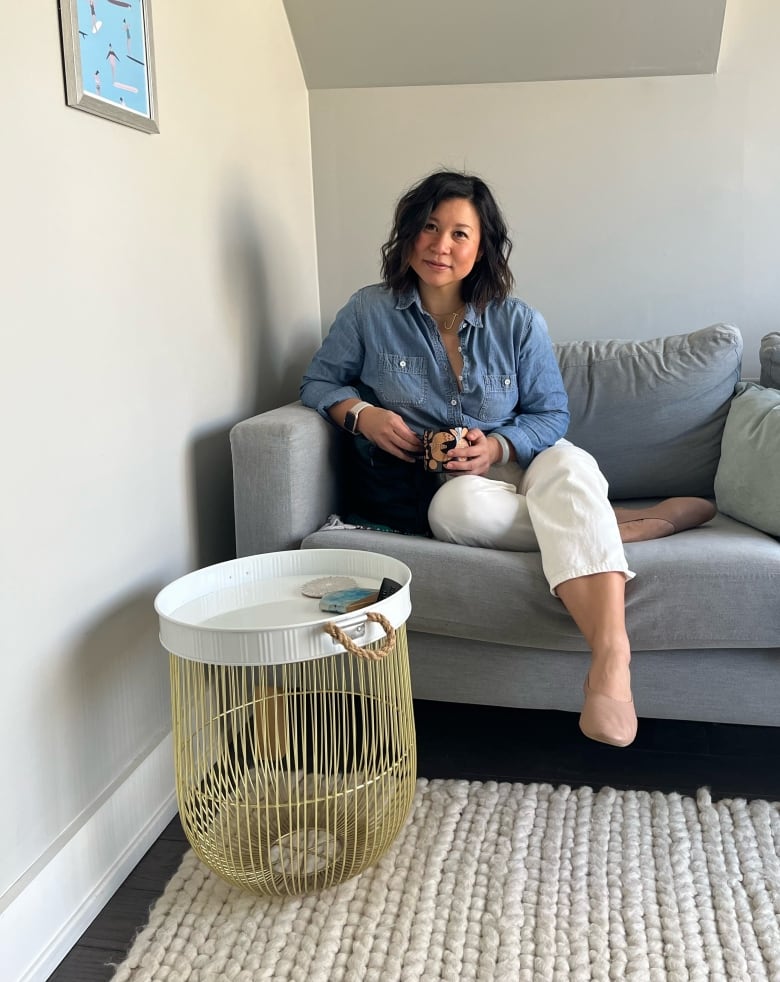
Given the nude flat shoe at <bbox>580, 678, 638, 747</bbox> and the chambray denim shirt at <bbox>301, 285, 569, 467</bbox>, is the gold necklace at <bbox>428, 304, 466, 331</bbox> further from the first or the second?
the nude flat shoe at <bbox>580, 678, 638, 747</bbox>

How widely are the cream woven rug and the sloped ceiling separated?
1737 millimetres

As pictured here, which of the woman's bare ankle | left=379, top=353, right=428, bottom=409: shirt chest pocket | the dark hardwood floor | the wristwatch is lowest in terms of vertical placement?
the dark hardwood floor

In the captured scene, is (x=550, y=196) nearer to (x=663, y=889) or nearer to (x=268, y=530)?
(x=268, y=530)

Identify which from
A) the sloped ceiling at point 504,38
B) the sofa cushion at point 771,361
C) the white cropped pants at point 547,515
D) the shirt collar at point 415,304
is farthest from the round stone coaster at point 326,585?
the sloped ceiling at point 504,38

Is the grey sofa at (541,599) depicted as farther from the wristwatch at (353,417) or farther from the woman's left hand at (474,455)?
the woman's left hand at (474,455)

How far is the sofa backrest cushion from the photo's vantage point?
6.70ft

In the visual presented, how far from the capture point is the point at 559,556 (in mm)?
1470

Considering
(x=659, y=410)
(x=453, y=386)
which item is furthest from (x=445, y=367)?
(x=659, y=410)

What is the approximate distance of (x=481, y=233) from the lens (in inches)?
72.6

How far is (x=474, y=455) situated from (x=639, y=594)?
1.45 feet

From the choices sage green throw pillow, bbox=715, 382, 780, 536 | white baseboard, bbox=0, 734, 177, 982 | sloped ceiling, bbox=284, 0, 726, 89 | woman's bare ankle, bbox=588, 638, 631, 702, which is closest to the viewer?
white baseboard, bbox=0, 734, 177, 982

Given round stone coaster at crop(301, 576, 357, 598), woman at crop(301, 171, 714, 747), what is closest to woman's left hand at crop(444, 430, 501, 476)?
woman at crop(301, 171, 714, 747)

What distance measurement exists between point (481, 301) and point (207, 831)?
3.78 feet

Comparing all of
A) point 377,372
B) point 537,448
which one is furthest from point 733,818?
point 377,372
